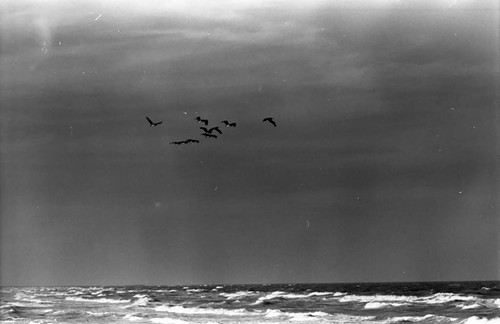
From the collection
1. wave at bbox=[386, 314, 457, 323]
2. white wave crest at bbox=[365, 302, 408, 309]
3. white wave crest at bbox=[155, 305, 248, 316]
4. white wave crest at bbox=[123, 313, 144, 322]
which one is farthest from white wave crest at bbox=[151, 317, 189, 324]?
white wave crest at bbox=[365, 302, 408, 309]

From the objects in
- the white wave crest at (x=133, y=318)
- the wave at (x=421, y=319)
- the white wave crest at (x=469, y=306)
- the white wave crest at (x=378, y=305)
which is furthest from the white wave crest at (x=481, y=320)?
the white wave crest at (x=133, y=318)

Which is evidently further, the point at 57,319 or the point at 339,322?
the point at 57,319

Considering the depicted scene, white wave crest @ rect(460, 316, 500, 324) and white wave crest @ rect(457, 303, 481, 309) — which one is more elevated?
white wave crest @ rect(457, 303, 481, 309)

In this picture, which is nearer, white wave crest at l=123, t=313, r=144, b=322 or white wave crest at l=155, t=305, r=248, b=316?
white wave crest at l=123, t=313, r=144, b=322

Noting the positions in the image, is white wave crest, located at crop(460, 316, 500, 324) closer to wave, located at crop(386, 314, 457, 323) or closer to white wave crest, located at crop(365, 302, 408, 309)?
wave, located at crop(386, 314, 457, 323)

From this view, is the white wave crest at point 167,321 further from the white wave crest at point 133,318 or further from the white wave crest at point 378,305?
the white wave crest at point 378,305

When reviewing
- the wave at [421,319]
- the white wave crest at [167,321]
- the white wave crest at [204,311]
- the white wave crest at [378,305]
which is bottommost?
the wave at [421,319]

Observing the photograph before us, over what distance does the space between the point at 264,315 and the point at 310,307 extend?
8.86 m

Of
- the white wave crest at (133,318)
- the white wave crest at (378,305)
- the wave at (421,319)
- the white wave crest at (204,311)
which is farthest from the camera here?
the white wave crest at (378,305)

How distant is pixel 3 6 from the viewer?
58.8 ft

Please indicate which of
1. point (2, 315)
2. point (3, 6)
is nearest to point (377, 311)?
point (2, 315)

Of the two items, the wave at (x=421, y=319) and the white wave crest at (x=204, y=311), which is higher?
the white wave crest at (x=204, y=311)

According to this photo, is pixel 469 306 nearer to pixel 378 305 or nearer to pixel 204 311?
pixel 378 305

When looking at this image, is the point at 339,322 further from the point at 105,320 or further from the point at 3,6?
the point at 3,6
